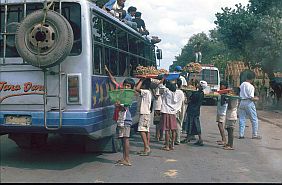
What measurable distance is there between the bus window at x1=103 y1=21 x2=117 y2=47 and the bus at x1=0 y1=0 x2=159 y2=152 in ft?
1.38

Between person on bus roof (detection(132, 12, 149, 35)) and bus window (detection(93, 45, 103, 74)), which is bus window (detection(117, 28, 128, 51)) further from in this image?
person on bus roof (detection(132, 12, 149, 35))

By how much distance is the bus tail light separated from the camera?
6.03 metres

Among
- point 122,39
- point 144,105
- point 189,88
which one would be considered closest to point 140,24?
point 189,88

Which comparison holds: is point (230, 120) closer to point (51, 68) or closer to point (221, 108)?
point (221, 108)

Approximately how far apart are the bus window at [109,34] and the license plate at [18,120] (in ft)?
6.34

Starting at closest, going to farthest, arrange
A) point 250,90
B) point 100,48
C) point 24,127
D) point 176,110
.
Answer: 1. point 24,127
2. point 100,48
3. point 176,110
4. point 250,90

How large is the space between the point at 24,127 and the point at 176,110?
3453 millimetres

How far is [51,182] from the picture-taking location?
18.3ft

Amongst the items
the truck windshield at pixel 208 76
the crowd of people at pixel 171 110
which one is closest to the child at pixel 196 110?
the crowd of people at pixel 171 110

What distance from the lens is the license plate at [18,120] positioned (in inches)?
242

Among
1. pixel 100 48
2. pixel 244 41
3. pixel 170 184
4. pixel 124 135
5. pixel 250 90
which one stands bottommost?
pixel 170 184

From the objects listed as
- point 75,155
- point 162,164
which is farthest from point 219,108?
point 75,155

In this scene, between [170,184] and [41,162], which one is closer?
[170,184]

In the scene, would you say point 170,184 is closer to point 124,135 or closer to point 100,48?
point 124,135
